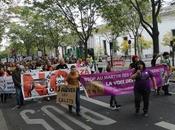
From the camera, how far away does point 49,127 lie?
12.0m

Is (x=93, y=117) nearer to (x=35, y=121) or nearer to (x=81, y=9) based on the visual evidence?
(x=35, y=121)

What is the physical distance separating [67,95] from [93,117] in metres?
1.37

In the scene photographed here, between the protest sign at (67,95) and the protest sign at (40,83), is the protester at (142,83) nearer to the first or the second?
the protest sign at (67,95)

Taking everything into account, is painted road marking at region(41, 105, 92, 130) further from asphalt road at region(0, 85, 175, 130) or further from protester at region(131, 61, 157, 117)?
protester at region(131, 61, 157, 117)

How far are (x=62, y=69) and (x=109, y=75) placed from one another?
4.64 meters

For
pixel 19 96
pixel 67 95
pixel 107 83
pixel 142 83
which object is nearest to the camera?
pixel 142 83

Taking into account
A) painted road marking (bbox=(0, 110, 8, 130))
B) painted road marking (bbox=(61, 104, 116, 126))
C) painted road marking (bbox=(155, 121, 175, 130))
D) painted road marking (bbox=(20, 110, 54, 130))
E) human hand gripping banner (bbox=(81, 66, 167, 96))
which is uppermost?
human hand gripping banner (bbox=(81, 66, 167, 96))

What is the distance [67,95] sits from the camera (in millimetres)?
13883

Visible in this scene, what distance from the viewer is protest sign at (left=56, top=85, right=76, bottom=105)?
1366cm

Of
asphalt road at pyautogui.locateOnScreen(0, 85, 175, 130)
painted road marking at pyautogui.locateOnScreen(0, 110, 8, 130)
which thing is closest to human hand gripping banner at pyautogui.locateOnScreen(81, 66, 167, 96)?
asphalt road at pyautogui.locateOnScreen(0, 85, 175, 130)

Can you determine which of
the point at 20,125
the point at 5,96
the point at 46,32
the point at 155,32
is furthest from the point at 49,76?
the point at 46,32

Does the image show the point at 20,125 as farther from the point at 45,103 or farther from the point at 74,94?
the point at 45,103

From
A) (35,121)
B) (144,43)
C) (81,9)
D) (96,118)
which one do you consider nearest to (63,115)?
(35,121)

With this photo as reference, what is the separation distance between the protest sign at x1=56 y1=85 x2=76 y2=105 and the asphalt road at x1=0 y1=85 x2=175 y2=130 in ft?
1.45
